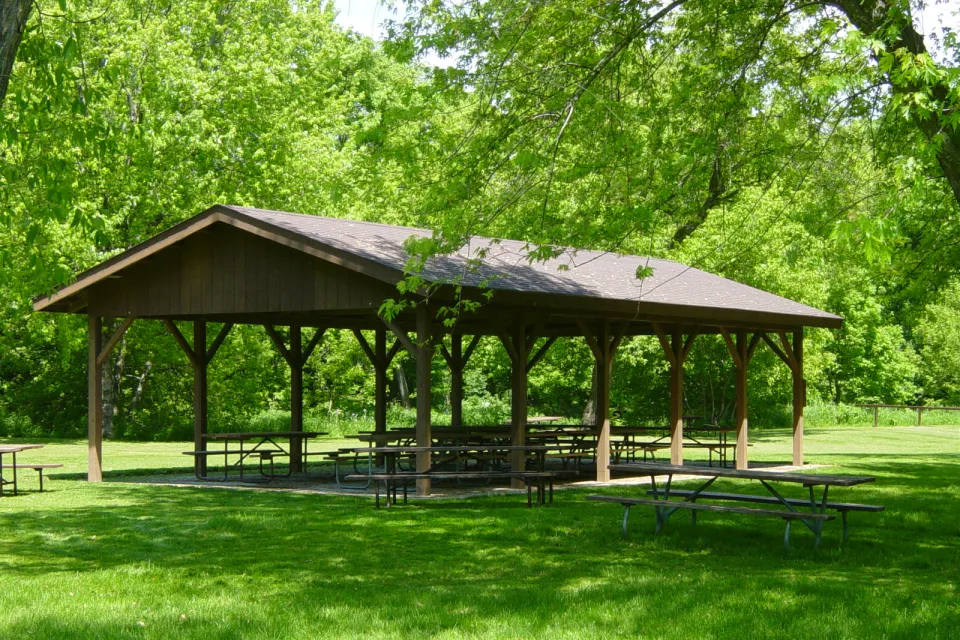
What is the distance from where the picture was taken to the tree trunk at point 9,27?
231 inches

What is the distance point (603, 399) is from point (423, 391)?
3866 mm

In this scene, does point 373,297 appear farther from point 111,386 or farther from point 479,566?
point 111,386

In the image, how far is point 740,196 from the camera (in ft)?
97.1

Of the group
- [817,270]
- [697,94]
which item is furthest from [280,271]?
[817,270]

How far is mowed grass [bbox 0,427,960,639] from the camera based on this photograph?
7.15m

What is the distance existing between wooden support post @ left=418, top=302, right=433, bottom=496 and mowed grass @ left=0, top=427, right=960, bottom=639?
83cm

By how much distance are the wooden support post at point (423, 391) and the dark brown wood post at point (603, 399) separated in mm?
3197

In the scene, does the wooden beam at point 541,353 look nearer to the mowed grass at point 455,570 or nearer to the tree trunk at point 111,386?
the mowed grass at point 455,570

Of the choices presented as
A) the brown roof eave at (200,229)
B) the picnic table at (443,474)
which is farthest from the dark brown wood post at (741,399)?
the brown roof eave at (200,229)

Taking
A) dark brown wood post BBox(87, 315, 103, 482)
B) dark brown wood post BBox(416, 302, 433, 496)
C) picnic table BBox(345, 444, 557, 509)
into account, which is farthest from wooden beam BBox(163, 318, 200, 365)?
dark brown wood post BBox(416, 302, 433, 496)

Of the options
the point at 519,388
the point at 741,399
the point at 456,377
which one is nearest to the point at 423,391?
the point at 519,388

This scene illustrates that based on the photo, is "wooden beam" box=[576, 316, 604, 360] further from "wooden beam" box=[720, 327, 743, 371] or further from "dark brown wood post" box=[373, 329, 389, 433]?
"dark brown wood post" box=[373, 329, 389, 433]

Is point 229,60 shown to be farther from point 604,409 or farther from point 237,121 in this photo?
point 604,409

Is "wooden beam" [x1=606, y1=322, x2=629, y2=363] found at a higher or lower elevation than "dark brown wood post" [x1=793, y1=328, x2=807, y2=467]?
higher
